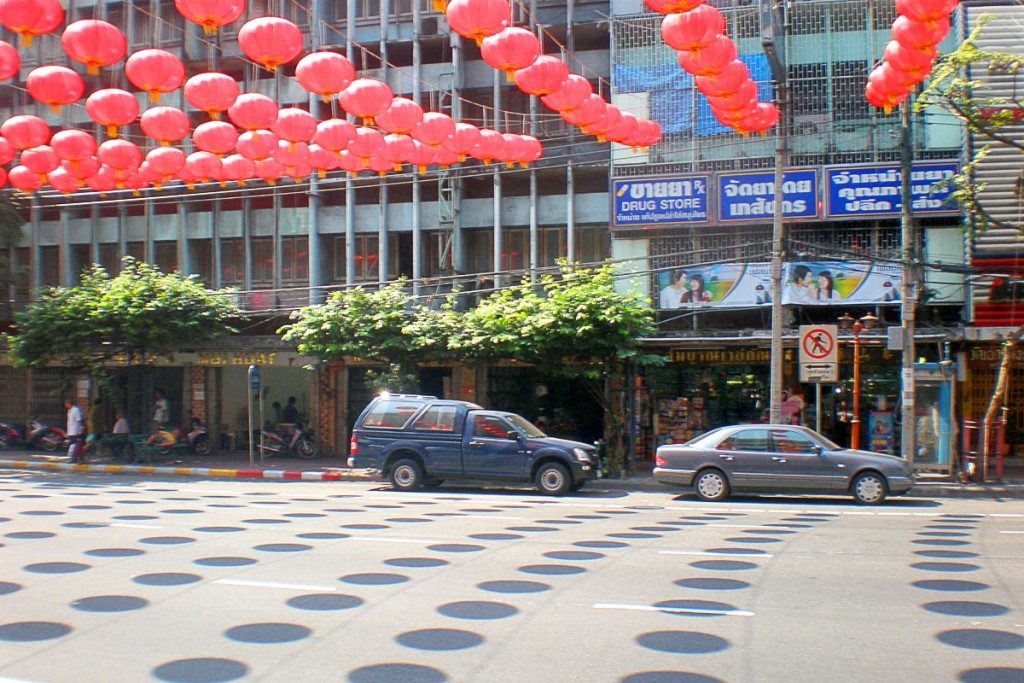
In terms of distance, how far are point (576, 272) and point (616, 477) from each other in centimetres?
472

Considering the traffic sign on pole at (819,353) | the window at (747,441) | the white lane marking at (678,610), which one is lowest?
the white lane marking at (678,610)

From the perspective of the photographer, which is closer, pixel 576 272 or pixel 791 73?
pixel 576 272

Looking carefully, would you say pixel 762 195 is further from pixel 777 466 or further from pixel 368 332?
pixel 368 332

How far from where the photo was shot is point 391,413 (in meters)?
19.6

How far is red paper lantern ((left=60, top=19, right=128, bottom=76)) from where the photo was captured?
11.2 m

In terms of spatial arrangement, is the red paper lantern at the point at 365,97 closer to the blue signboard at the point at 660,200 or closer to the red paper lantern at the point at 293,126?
the red paper lantern at the point at 293,126

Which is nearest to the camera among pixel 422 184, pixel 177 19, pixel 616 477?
pixel 616 477

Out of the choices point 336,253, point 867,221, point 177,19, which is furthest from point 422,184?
point 867,221

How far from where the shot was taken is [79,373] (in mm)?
28828

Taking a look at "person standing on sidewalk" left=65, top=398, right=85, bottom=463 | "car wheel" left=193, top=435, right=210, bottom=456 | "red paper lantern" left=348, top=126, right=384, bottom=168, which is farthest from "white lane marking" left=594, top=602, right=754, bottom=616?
"car wheel" left=193, top=435, right=210, bottom=456

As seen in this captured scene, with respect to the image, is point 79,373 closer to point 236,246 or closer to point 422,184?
point 236,246

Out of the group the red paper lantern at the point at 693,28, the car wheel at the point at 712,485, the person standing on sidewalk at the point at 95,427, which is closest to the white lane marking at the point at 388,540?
the red paper lantern at the point at 693,28

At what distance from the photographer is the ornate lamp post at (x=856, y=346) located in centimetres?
2006

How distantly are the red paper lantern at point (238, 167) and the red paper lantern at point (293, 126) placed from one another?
5.61ft
